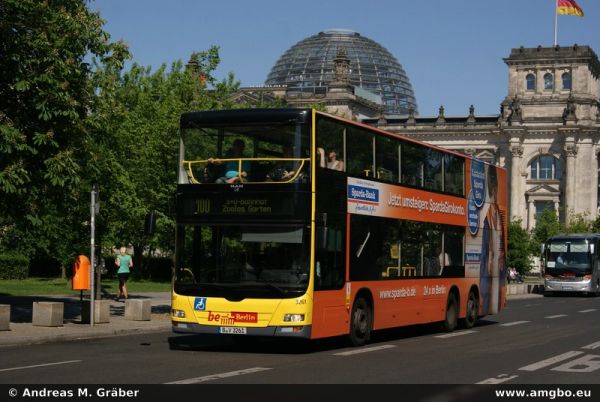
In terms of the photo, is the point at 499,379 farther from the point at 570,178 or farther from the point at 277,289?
the point at 570,178

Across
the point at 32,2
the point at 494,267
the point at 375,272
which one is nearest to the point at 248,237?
the point at 375,272

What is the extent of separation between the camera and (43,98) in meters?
24.5

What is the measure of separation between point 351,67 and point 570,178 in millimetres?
47367

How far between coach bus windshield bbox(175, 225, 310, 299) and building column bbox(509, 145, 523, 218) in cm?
12244

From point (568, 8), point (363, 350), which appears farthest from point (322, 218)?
point (568, 8)

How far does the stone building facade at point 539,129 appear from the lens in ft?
452

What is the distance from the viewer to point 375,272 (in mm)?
21484

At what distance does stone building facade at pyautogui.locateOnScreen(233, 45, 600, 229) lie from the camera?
138 meters

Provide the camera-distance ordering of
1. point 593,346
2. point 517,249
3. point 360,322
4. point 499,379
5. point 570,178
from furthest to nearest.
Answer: point 570,178, point 517,249, point 593,346, point 360,322, point 499,379

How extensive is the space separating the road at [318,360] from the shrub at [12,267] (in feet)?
104

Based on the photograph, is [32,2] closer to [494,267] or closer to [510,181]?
[494,267]

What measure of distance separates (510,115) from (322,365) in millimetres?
128459

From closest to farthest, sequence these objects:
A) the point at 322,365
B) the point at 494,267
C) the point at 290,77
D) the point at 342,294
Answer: the point at 322,365, the point at 342,294, the point at 494,267, the point at 290,77

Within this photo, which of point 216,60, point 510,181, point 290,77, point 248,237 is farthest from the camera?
point 290,77
